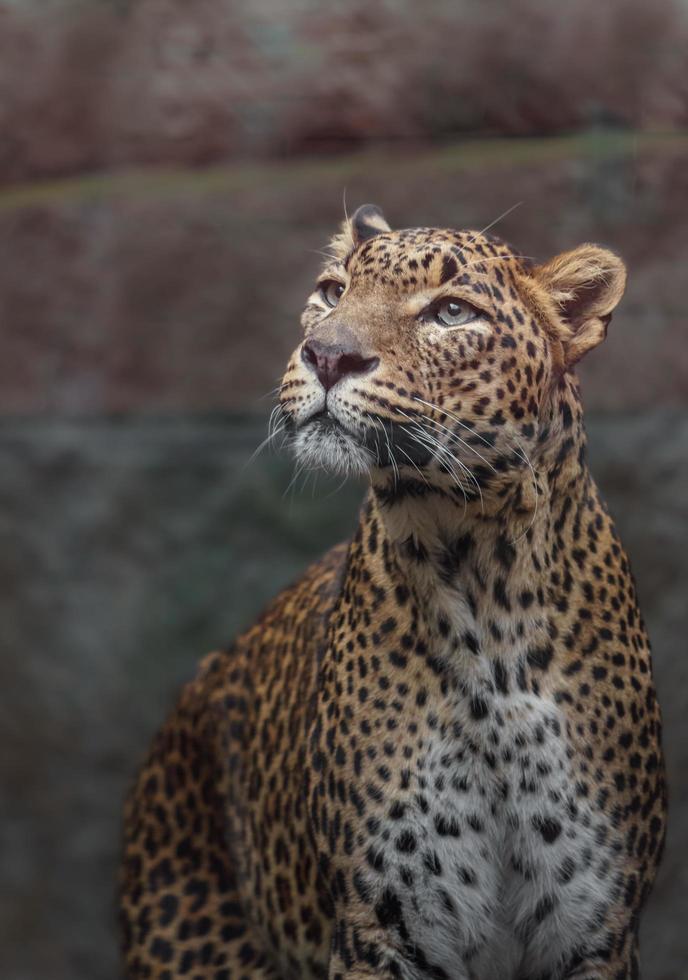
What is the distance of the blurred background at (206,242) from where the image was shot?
7.29 meters

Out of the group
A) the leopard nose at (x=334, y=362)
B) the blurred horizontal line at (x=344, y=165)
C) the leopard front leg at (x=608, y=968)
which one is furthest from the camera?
the blurred horizontal line at (x=344, y=165)

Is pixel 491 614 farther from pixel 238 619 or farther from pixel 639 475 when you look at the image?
pixel 238 619

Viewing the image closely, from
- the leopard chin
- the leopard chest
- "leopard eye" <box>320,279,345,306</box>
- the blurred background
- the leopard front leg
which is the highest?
the blurred background

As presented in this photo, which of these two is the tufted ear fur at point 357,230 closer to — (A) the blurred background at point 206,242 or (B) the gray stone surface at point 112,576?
(A) the blurred background at point 206,242

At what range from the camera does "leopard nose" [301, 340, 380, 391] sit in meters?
4.00

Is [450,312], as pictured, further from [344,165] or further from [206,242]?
[206,242]

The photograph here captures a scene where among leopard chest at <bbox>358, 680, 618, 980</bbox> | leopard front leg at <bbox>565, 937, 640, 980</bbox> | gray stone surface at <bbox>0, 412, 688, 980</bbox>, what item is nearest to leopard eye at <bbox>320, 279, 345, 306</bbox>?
leopard chest at <bbox>358, 680, 618, 980</bbox>

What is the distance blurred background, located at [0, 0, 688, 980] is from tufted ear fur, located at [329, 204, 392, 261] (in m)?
2.64

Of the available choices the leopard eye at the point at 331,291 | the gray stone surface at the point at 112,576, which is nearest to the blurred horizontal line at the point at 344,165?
the gray stone surface at the point at 112,576

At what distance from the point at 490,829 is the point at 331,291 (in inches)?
63.2

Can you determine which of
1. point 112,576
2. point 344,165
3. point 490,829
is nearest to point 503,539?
point 490,829

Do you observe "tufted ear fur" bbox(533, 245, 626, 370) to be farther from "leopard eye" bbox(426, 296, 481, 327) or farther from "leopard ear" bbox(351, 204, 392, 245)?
"leopard ear" bbox(351, 204, 392, 245)

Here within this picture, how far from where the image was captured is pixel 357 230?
464 cm

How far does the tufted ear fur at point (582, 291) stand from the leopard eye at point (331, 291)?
55 centimetres
